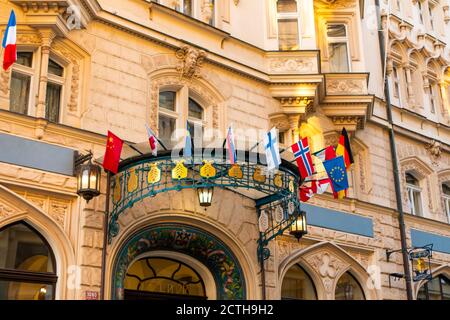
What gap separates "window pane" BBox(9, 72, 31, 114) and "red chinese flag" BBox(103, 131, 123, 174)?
177 centimetres

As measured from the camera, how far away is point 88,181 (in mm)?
12117

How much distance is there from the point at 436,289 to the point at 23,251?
12472 mm

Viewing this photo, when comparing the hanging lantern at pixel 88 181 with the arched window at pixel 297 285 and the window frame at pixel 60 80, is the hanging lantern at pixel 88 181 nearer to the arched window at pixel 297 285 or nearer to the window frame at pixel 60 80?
the window frame at pixel 60 80

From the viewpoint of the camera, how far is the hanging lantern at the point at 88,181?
476 inches

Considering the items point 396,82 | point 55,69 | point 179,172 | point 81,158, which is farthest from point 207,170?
point 396,82

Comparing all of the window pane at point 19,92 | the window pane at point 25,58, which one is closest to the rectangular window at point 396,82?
the window pane at point 25,58

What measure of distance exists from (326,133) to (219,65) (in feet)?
12.8

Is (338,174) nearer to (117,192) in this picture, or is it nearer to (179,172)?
(179,172)

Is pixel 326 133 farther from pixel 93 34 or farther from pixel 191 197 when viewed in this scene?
pixel 93 34

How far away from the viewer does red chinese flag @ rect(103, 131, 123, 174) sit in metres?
12.5

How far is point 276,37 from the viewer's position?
17.8 m

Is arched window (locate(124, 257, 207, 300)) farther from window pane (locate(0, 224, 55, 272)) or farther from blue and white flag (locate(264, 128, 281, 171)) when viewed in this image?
blue and white flag (locate(264, 128, 281, 171))

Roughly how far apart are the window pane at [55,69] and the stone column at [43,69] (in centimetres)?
33
